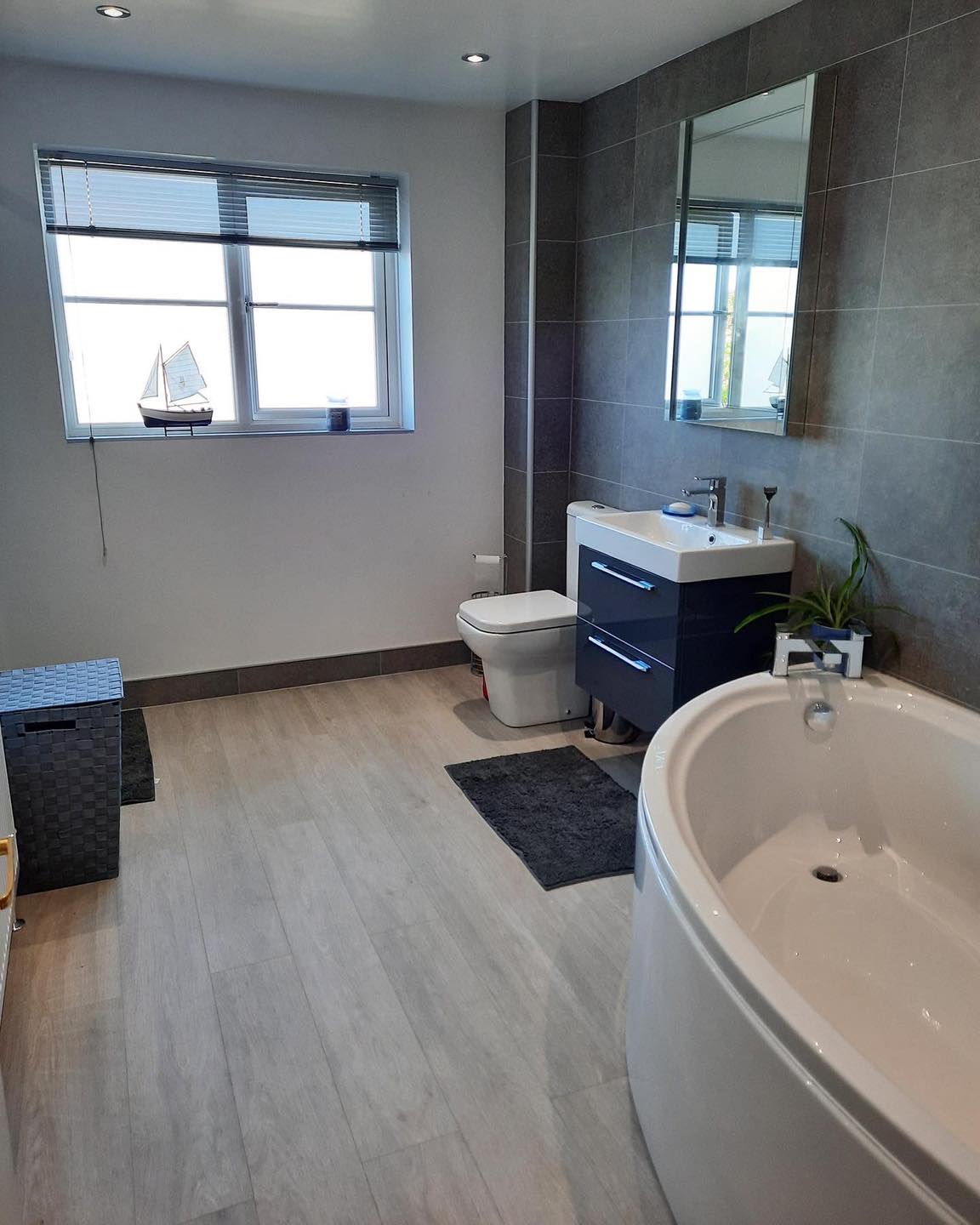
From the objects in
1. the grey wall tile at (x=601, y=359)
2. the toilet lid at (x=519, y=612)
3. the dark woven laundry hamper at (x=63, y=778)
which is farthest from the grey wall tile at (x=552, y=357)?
the dark woven laundry hamper at (x=63, y=778)

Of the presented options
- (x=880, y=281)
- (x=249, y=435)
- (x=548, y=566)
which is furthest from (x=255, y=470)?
(x=880, y=281)

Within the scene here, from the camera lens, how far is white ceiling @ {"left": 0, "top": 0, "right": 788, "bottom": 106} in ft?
8.95

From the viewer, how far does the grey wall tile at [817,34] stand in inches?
94.9

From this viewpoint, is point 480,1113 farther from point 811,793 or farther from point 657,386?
point 657,386

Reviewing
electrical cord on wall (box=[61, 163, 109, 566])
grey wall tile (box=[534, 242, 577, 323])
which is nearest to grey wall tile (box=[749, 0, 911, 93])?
grey wall tile (box=[534, 242, 577, 323])

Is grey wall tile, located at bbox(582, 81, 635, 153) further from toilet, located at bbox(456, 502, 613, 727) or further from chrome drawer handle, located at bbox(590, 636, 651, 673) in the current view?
chrome drawer handle, located at bbox(590, 636, 651, 673)

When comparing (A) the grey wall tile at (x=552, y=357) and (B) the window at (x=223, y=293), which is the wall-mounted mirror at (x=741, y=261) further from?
(B) the window at (x=223, y=293)

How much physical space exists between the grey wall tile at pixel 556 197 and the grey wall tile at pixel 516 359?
1.26 feet

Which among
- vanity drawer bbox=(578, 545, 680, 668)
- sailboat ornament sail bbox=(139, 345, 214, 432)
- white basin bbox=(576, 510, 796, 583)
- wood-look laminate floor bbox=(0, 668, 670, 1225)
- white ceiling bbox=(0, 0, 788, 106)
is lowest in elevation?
wood-look laminate floor bbox=(0, 668, 670, 1225)

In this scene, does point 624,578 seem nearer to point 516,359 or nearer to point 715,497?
point 715,497

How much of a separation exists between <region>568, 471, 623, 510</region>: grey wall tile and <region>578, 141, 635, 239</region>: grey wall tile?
0.95 meters

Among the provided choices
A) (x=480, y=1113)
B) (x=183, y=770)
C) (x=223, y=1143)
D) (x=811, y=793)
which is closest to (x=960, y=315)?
(x=811, y=793)

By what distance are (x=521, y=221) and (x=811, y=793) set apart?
8.45 feet

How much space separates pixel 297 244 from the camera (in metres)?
3.83
